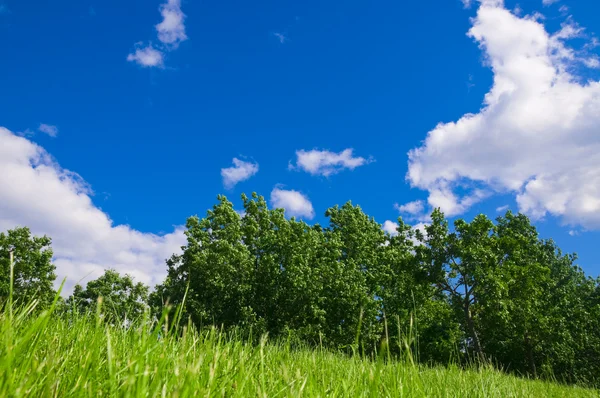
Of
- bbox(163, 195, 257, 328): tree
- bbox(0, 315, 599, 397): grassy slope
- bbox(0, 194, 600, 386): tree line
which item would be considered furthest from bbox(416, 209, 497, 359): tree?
bbox(0, 315, 599, 397): grassy slope

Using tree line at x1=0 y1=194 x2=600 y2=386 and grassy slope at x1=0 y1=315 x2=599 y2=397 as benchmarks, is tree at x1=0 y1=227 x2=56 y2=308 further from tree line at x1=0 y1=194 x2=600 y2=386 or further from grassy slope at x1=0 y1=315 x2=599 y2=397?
grassy slope at x1=0 y1=315 x2=599 y2=397

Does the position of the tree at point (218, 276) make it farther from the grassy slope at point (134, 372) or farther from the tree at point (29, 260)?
the grassy slope at point (134, 372)

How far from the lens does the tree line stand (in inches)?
1284

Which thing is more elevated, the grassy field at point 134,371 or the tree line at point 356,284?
the tree line at point 356,284

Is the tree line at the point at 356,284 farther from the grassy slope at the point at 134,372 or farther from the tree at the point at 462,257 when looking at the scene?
the grassy slope at the point at 134,372

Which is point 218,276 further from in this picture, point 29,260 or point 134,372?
point 134,372

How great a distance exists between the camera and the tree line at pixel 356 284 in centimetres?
3262

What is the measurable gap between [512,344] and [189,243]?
30197 millimetres

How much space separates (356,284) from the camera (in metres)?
36.9

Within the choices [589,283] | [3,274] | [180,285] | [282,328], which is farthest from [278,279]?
[589,283]

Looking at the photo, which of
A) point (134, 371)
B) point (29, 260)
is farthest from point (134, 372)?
point (29, 260)

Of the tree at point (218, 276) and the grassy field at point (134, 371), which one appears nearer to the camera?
the grassy field at point (134, 371)

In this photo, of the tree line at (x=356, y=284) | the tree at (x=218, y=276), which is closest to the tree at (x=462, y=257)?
the tree line at (x=356, y=284)

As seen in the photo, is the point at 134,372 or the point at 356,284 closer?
the point at 134,372
